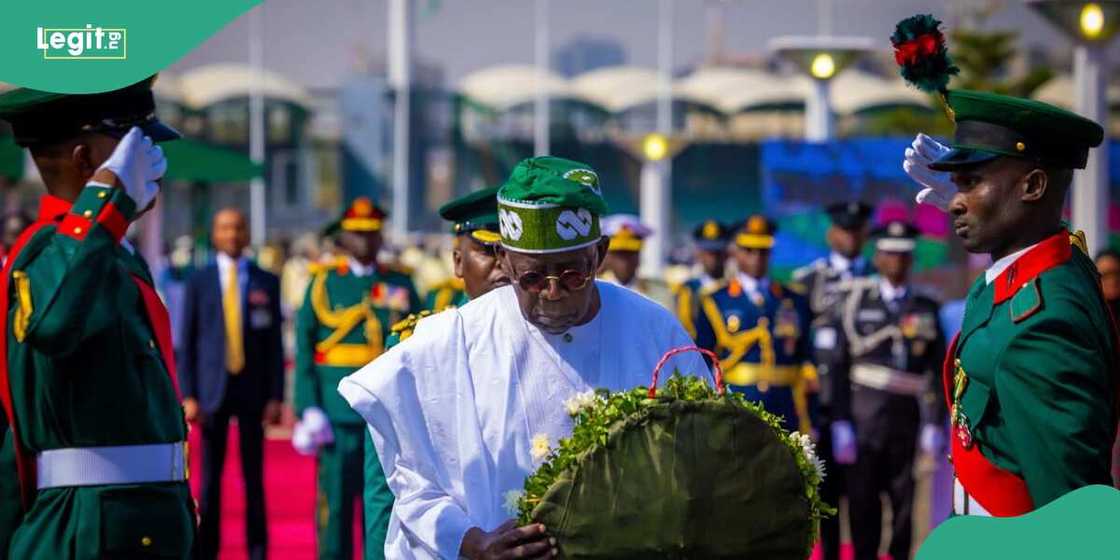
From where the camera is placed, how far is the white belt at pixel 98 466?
4691 mm

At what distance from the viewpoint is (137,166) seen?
473 centimetres

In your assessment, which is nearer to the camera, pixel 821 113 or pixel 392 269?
pixel 392 269

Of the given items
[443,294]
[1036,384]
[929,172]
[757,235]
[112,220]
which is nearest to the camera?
[1036,384]

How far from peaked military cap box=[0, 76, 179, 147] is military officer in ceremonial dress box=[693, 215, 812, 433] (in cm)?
614

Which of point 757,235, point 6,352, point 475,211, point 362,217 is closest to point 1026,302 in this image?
point 475,211

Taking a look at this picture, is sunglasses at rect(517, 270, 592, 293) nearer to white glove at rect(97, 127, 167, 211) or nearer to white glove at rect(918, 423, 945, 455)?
white glove at rect(97, 127, 167, 211)

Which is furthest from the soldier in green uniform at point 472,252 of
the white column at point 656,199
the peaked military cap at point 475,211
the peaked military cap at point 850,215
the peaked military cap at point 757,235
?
the white column at point 656,199

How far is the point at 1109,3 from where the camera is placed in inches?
440

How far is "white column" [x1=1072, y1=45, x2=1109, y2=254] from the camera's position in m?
11.5

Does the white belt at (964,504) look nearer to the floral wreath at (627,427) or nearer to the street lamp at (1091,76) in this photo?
the floral wreath at (627,427)

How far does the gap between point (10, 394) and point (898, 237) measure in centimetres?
682

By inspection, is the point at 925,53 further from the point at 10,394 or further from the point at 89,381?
the point at 10,394

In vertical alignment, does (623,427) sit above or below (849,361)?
above

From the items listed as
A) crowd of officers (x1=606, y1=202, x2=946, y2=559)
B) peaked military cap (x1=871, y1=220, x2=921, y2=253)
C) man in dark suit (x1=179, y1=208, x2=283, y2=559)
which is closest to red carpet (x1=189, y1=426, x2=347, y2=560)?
man in dark suit (x1=179, y1=208, x2=283, y2=559)
